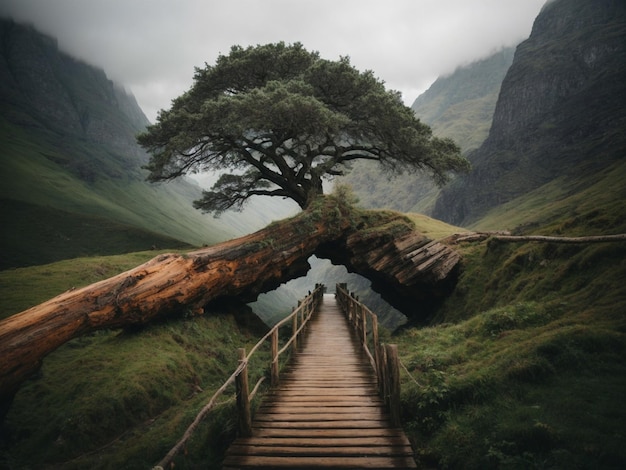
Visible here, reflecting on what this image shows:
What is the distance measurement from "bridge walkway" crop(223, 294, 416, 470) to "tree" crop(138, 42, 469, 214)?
11.1 meters

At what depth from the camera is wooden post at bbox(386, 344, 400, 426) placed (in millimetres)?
5727

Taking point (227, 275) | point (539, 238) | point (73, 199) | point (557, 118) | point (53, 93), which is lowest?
point (539, 238)

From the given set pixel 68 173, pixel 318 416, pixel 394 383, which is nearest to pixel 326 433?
pixel 318 416

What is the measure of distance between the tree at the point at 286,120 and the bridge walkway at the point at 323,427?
11.1 meters

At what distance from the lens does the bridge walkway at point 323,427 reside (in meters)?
4.78

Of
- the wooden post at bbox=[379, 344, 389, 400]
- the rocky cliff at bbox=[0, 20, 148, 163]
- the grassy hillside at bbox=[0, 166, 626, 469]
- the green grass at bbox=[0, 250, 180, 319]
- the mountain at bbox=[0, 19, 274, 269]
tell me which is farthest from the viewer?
the rocky cliff at bbox=[0, 20, 148, 163]

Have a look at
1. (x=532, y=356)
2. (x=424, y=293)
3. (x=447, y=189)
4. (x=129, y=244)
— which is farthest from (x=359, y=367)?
(x=447, y=189)

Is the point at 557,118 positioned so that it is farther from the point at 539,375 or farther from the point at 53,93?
the point at 53,93

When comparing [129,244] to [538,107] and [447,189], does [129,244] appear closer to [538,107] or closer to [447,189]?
[447,189]

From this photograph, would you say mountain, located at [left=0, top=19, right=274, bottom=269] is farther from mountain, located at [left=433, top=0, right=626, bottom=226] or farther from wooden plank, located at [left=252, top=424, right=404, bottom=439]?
mountain, located at [left=433, top=0, right=626, bottom=226]

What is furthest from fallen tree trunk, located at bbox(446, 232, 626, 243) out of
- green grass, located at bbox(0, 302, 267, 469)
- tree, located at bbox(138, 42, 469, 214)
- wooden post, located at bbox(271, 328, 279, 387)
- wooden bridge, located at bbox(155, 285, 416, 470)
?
green grass, located at bbox(0, 302, 267, 469)

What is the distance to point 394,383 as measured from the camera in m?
5.84

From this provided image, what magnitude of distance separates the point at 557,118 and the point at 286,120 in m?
126

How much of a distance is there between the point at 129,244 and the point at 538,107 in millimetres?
139919
